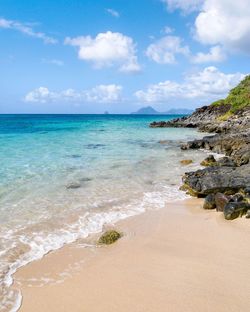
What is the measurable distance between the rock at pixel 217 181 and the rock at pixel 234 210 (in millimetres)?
2172

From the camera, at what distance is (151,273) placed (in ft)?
23.9

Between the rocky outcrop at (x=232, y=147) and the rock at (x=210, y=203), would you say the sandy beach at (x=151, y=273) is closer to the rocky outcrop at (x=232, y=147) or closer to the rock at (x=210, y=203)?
the rock at (x=210, y=203)

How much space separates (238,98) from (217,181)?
192 ft

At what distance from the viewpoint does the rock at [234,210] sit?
1077 centimetres

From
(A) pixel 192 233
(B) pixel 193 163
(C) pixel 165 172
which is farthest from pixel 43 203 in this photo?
(B) pixel 193 163

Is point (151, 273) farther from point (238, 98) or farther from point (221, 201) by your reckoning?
point (238, 98)

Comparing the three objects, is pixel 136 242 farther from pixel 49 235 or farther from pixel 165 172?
pixel 165 172

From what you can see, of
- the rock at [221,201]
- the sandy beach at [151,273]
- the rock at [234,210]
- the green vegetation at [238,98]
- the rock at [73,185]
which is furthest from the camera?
the green vegetation at [238,98]

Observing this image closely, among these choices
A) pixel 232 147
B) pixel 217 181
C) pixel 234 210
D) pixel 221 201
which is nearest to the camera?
pixel 234 210

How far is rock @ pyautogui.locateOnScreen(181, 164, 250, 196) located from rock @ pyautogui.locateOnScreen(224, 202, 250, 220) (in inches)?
85.5

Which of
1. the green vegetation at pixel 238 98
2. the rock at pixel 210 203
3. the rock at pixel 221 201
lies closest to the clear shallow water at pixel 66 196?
the rock at pixel 210 203

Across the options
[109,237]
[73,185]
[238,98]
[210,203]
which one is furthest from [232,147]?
[238,98]

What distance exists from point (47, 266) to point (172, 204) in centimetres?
641

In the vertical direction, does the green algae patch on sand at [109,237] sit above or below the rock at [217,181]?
below
